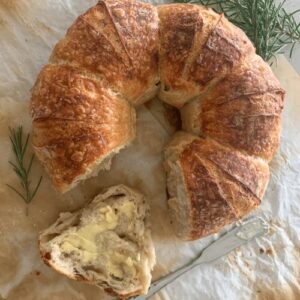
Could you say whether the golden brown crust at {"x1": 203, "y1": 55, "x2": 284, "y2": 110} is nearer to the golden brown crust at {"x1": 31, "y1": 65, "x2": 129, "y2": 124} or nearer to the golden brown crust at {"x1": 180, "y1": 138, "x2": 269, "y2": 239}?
the golden brown crust at {"x1": 180, "y1": 138, "x2": 269, "y2": 239}

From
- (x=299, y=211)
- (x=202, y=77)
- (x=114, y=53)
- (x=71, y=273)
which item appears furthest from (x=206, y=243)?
(x=114, y=53)

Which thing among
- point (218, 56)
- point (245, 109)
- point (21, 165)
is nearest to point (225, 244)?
point (245, 109)

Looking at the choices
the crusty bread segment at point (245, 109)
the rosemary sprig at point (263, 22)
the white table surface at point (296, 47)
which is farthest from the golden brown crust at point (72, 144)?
the white table surface at point (296, 47)

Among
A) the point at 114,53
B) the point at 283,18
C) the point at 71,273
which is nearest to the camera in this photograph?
the point at 114,53

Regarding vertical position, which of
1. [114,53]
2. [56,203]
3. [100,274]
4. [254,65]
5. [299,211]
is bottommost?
[299,211]

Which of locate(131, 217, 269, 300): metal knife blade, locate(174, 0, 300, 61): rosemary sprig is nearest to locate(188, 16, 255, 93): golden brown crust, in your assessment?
locate(174, 0, 300, 61): rosemary sprig

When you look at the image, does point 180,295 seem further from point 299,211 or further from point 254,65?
point 254,65
